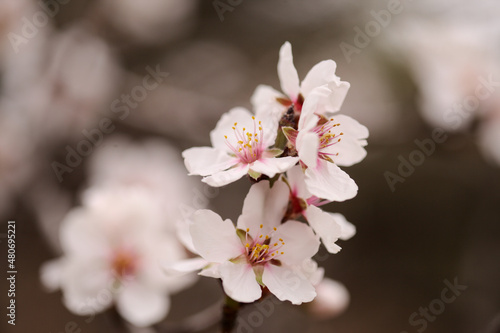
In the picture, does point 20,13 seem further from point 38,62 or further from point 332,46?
point 332,46

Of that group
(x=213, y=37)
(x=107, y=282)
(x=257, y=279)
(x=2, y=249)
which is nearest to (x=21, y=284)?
Answer: (x=2, y=249)

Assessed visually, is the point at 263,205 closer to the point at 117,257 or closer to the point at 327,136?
the point at 327,136

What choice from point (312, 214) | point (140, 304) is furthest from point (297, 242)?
point (140, 304)

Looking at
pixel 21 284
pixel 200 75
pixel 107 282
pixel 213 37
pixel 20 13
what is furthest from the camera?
pixel 213 37

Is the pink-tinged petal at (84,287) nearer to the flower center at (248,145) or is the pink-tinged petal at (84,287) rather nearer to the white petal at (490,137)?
the flower center at (248,145)

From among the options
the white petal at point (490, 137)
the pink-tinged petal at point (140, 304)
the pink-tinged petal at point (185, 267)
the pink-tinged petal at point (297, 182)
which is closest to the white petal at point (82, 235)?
the pink-tinged petal at point (140, 304)

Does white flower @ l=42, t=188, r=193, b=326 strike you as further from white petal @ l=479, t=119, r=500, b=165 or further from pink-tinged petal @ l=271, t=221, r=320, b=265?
white petal @ l=479, t=119, r=500, b=165

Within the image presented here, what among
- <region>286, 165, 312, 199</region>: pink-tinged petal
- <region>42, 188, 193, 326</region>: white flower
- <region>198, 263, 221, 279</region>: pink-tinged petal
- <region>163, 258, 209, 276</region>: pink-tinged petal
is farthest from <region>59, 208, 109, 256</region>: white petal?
<region>286, 165, 312, 199</region>: pink-tinged petal
